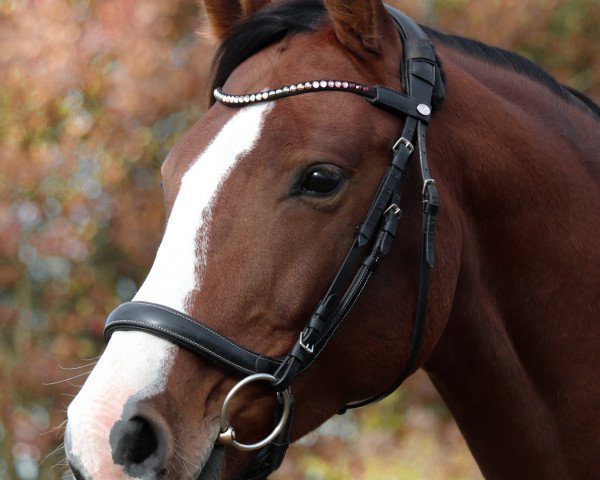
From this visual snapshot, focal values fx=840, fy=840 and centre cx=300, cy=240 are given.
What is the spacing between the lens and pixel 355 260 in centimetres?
272

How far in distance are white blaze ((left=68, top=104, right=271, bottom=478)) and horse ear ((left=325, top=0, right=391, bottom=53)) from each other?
41cm

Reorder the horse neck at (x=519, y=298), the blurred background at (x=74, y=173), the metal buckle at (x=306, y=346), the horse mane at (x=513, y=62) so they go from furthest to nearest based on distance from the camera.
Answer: the blurred background at (x=74, y=173) < the horse mane at (x=513, y=62) < the horse neck at (x=519, y=298) < the metal buckle at (x=306, y=346)

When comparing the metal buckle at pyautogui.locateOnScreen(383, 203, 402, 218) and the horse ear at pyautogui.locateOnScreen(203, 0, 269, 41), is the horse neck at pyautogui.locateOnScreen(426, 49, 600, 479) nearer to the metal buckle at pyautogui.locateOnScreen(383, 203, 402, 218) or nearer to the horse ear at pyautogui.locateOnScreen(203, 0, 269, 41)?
the metal buckle at pyautogui.locateOnScreen(383, 203, 402, 218)

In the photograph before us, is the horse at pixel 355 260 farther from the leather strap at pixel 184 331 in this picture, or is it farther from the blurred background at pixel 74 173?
the blurred background at pixel 74 173

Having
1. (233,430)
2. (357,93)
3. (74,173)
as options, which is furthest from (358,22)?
(74,173)

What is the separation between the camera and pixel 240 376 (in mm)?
2578

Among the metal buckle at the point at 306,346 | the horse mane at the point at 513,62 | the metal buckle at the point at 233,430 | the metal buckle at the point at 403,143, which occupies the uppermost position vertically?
the horse mane at the point at 513,62

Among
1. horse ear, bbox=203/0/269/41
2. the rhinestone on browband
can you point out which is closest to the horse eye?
the rhinestone on browband

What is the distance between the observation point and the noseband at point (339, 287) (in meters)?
2.48

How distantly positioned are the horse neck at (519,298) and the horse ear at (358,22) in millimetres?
356

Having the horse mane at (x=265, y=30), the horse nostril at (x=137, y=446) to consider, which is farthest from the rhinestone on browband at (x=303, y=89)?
the horse nostril at (x=137, y=446)

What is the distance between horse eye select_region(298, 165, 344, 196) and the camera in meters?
2.68

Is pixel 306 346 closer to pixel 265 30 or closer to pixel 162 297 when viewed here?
pixel 162 297

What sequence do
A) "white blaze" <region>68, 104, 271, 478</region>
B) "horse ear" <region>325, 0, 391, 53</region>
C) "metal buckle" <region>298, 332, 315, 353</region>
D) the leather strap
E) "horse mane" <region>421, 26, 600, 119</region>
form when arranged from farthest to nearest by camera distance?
"horse mane" <region>421, 26, 600, 119</region>, "horse ear" <region>325, 0, 391, 53</region>, "metal buckle" <region>298, 332, 315, 353</region>, the leather strap, "white blaze" <region>68, 104, 271, 478</region>
